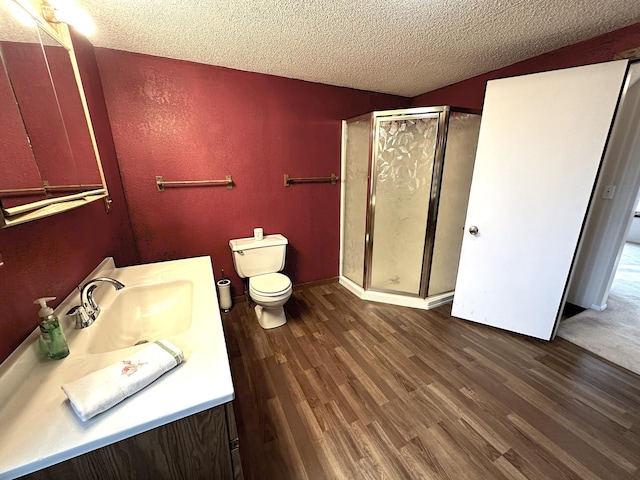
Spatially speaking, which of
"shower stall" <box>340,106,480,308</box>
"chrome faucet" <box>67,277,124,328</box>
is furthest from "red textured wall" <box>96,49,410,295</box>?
"chrome faucet" <box>67,277,124,328</box>

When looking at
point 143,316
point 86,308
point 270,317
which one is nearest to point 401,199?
point 270,317

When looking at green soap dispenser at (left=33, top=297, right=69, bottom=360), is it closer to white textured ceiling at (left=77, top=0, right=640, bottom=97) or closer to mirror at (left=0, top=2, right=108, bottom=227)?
mirror at (left=0, top=2, right=108, bottom=227)

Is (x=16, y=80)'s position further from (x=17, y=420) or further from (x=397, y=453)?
(x=397, y=453)

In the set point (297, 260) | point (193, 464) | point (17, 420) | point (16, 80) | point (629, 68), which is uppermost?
point (629, 68)

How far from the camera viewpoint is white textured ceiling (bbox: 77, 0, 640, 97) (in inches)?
50.5

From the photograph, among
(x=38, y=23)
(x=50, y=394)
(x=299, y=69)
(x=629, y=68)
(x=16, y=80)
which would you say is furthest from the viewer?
(x=299, y=69)

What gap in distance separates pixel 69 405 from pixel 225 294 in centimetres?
173

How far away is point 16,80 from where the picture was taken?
2.67ft

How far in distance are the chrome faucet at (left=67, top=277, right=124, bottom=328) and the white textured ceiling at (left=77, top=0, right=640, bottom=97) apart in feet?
4.46

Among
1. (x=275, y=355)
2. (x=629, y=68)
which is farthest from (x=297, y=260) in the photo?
(x=629, y=68)

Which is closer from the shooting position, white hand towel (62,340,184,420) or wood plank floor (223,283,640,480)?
white hand towel (62,340,184,420)

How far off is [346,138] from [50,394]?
105 inches

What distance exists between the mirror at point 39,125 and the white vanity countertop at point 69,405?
436mm

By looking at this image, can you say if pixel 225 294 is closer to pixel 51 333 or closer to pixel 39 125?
pixel 51 333
